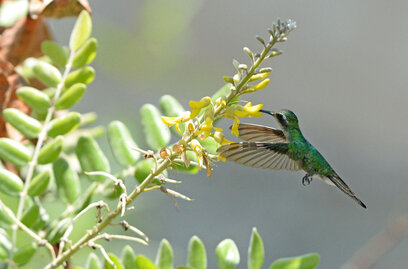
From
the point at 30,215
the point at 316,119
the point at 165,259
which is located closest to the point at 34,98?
the point at 30,215

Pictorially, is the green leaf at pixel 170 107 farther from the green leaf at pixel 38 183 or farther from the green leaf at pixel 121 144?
the green leaf at pixel 38 183

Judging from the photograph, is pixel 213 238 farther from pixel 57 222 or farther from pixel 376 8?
pixel 57 222

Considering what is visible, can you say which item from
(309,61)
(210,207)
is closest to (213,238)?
(210,207)

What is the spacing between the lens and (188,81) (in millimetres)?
3254

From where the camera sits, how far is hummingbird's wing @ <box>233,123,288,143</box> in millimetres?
914

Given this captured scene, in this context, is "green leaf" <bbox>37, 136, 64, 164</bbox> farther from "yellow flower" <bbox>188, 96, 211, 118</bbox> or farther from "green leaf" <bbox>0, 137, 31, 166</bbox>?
"yellow flower" <bbox>188, 96, 211, 118</bbox>

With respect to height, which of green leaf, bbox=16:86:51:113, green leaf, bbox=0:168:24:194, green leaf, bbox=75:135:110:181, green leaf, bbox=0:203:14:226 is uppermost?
green leaf, bbox=16:86:51:113

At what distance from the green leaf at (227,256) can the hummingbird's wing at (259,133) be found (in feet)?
0.57

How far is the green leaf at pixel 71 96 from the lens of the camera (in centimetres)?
85

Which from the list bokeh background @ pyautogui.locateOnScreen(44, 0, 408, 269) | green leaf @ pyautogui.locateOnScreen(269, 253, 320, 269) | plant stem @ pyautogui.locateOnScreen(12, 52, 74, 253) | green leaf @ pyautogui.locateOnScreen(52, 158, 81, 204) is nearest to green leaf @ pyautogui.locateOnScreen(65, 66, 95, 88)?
plant stem @ pyautogui.locateOnScreen(12, 52, 74, 253)

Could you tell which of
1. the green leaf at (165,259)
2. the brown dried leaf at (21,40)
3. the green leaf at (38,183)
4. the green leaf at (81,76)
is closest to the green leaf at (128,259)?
the green leaf at (165,259)

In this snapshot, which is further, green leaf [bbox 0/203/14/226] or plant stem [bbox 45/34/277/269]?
green leaf [bbox 0/203/14/226]

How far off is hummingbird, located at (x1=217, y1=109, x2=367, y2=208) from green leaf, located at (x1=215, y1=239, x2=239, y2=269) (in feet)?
0.35

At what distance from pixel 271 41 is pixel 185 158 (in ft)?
0.47
